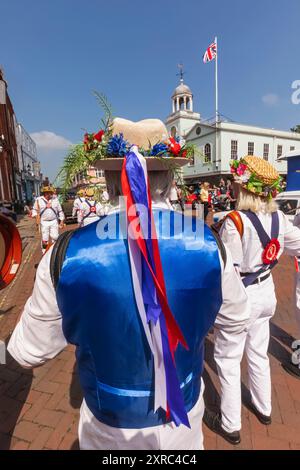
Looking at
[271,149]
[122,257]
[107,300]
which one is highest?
[271,149]

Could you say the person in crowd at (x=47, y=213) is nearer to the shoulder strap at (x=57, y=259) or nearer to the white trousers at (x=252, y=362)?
the white trousers at (x=252, y=362)

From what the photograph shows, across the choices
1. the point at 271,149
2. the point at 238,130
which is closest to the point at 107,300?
the point at 238,130

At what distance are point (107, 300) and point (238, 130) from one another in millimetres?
33532

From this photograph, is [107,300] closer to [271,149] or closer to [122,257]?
[122,257]

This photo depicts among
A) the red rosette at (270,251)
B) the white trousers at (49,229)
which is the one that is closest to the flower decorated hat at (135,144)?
the red rosette at (270,251)

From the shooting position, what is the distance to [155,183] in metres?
1.22

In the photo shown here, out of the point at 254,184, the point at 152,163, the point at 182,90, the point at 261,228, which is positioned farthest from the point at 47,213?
the point at 182,90

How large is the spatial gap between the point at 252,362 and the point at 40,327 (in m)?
1.83

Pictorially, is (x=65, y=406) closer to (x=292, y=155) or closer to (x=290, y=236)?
(x=290, y=236)

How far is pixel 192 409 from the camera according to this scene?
130 cm

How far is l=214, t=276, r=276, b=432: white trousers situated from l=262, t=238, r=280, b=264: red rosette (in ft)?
0.65

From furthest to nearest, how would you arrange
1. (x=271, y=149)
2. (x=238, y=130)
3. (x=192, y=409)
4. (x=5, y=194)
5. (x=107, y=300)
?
1. (x=271, y=149)
2. (x=238, y=130)
3. (x=5, y=194)
4. (x=192, y=409)
5. (x=107, y=300)

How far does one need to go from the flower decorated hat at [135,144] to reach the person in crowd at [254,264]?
3.41 ft
